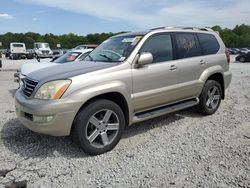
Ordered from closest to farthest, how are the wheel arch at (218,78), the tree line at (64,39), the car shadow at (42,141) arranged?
the car shadow at (42,141) < the wheel arch at (218,78) < the tree line at (64,39)

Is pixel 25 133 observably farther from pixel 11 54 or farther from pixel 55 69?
pixel 11 54

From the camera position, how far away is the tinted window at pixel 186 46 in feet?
16.3

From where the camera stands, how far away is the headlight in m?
3.54

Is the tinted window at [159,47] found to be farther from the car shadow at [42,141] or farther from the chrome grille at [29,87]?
the chrome grille at [29,87]

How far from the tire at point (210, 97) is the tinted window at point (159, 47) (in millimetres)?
1249

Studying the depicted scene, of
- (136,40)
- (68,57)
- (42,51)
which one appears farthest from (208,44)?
(42,51)

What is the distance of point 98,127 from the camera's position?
3.89 meters

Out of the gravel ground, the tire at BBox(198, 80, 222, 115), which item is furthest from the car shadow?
the tire at BBox(198, 80, 222, 115)

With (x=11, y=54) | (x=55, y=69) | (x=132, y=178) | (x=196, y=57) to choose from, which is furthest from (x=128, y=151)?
(x=11, y=54)

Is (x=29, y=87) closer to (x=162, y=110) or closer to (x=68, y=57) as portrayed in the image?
(x=162, y=110)

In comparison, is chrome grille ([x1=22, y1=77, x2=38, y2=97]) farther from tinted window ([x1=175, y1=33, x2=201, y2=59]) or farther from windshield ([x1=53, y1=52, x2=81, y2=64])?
windshield ([x1=53, y1=52, x2=81, y2=64])

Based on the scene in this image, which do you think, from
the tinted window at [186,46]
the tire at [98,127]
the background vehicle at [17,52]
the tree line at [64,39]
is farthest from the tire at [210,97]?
the tree line at [64,39]

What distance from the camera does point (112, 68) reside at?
3.97 m

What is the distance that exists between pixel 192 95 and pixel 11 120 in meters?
3.67
